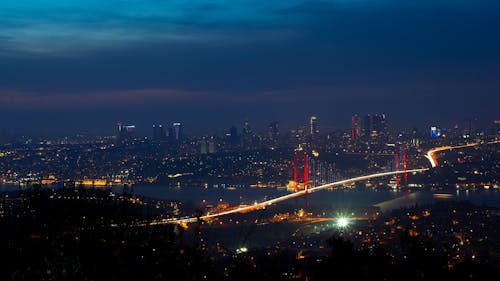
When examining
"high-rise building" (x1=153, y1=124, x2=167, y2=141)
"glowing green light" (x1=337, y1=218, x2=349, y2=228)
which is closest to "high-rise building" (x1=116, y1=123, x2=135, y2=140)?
"high-rise building" (x1=153, y1=124, x2=167, y2=141)

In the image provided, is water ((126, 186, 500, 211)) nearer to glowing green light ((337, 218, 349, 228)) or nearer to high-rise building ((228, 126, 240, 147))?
glowing green light ((337, 218, 349, 228))

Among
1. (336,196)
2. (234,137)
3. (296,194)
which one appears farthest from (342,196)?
(234,137)

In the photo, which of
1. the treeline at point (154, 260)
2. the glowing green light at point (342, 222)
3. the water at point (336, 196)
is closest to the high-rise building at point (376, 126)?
the water at point (336, 196)

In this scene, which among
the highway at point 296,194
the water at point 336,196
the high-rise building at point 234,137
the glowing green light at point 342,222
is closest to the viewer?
the glowing green light at point 342,222

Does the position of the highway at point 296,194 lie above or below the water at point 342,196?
above

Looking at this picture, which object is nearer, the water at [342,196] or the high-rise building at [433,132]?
the water at [342,196]

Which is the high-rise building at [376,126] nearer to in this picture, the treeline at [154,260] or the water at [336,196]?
the water at [336,196]

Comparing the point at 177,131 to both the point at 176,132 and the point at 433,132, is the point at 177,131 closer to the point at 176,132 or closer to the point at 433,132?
the point at 176,132

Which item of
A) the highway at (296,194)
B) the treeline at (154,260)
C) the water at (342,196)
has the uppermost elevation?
the treeline at (154,260)

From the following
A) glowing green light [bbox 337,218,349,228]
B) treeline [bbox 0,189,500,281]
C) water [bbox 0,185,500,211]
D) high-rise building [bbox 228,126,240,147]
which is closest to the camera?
treeline [bbox 0,189,500,281]

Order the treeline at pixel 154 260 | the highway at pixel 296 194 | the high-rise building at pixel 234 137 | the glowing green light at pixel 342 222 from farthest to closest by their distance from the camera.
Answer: the high-rise building at pixel 234 137
the highway at pixel 296 194
the glowing green light at pixel 342 222
the treeline at pixel 154 260
